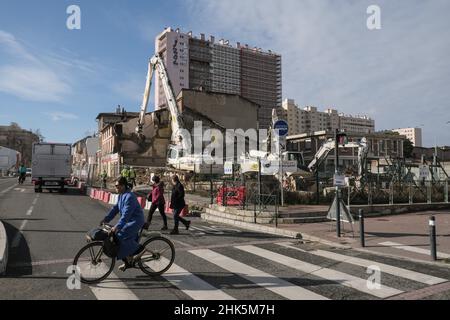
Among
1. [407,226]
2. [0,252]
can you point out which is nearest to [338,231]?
[407,226]

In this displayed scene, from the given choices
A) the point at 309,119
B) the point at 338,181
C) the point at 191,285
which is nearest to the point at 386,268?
the point at 191,285

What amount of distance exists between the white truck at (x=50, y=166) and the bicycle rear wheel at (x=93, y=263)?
24.4 metres

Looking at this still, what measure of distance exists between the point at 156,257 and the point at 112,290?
1.14 metres

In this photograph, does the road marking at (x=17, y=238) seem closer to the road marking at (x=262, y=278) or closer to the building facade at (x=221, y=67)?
the road marking at (x=262, y=278)

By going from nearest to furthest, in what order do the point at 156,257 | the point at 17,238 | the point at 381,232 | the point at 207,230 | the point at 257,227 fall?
the point at 156,257, the point at 17,238, the point at 381,232, the point at 207,230, the point at 257,227

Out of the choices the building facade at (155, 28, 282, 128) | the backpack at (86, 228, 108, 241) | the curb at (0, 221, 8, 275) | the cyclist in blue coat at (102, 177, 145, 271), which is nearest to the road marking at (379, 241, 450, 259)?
the cyclist in blue coat at (102, 177, 145, 271)

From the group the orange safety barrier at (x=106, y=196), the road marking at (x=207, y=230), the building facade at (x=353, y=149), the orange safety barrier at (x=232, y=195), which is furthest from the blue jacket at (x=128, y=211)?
the orange safety barrier at (x=106, y=196)

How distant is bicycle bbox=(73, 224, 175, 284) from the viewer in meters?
6.74

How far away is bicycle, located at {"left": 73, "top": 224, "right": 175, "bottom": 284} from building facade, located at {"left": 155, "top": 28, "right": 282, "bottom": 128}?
64.9 meters

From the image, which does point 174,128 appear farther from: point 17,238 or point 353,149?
point 17,238

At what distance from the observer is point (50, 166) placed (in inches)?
1157

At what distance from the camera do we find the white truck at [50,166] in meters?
29.2

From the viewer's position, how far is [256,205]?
16.2 meters
